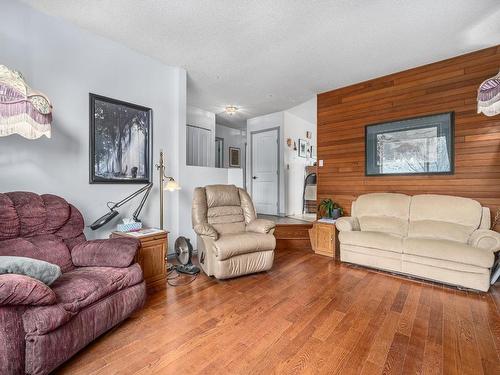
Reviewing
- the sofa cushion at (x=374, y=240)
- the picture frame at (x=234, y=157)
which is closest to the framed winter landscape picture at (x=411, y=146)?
the sofa cushion at (x=374, y=240)

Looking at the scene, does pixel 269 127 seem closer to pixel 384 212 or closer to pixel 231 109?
pixel 231 109

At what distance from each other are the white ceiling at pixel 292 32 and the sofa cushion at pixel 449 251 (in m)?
2.29

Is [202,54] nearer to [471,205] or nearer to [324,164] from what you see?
[324,164]

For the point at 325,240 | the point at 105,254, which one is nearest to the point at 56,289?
the point at 105,254

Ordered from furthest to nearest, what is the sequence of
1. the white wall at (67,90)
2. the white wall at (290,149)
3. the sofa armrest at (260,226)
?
the white wall at (290,149)
the sofa armrest at (260,226)
the white wall at (67,90)

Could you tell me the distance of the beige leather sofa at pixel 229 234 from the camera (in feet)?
8.75

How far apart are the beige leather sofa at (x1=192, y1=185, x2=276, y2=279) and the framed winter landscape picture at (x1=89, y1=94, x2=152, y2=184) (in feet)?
2.81

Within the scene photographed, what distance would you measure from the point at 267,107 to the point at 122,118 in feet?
10.6

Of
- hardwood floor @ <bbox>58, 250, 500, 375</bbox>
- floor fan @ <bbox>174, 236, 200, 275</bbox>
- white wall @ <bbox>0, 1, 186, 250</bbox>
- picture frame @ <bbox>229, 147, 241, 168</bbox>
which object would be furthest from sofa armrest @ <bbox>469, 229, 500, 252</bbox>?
picture frame @ <bbox>229, 147, 241, 168</bbox>

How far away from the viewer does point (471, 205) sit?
285 centimetres

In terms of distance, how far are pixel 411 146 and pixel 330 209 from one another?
145 centimetres

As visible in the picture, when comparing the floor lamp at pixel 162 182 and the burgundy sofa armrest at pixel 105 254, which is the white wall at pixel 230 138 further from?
the burgundy sofa armrest at pixel 105 254

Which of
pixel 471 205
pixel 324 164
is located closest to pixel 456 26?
pixel 471 205

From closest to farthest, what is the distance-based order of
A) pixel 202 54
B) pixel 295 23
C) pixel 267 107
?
pixel 295 23 < pixel 202 54 < pixel 267 107
